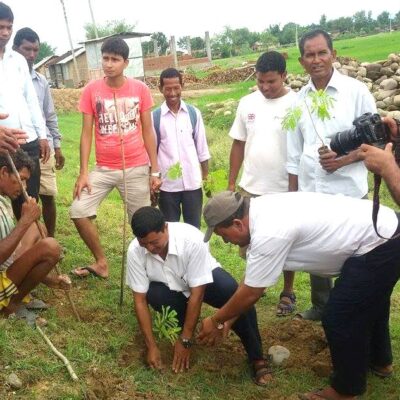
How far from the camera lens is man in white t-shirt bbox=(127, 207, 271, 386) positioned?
350 cm

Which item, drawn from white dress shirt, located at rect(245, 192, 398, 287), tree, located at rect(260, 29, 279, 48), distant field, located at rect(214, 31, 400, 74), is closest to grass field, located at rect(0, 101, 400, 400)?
white dress shirt, located at rect(245, 192, 398, 287)

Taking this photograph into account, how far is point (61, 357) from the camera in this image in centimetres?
338

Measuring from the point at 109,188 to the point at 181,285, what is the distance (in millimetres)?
1312

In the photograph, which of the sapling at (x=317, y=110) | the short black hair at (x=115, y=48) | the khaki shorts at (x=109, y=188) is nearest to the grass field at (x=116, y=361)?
the khaki shorts at (x=109, y=188)

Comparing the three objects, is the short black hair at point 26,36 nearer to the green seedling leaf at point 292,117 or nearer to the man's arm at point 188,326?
the green seedling leaf at point 292,117

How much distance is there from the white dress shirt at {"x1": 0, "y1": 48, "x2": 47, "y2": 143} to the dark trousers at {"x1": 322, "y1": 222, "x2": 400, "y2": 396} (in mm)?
2708

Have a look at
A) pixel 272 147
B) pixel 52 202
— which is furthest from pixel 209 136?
pixel 272 147

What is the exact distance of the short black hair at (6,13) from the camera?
419cm

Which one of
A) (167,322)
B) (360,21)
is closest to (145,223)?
(167,322)

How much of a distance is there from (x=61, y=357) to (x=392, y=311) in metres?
2.84

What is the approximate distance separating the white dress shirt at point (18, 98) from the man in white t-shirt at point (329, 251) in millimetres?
2011

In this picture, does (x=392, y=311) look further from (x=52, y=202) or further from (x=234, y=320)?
(x=52, y=202)

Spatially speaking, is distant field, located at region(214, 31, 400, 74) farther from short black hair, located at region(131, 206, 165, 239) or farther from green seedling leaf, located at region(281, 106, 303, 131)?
short black hair, located at region(131, 206, 165, 239)

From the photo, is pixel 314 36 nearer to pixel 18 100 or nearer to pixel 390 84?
pixel 18 100
